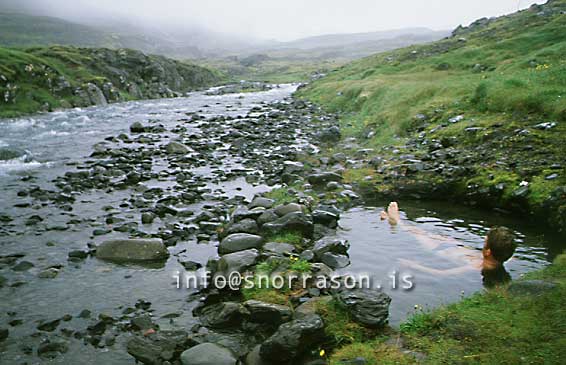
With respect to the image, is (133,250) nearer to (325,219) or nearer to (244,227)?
(244,227)

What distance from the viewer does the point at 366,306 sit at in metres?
8.03

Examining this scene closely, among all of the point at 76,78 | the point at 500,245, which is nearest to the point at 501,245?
the point at 500,245

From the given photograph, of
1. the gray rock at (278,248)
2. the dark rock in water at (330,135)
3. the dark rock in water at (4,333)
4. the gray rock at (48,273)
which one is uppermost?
the dark rock in water at (330,135)

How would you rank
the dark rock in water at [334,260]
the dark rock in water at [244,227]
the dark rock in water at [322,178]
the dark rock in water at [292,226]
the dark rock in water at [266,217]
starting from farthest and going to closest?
the dark rock in water at [322,178] < the dark rock in water at [266,217] < the dark rock in water at [244,227] < the dark rock in water at [292,226] < the dark rock in water at [334,260]

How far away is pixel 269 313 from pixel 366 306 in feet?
6.33

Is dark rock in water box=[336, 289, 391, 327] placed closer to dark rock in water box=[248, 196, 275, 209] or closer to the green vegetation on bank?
the green vegetation on bank

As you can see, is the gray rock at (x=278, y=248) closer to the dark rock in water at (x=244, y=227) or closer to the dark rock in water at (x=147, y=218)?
the dark rock in water at (x=244, y=227)

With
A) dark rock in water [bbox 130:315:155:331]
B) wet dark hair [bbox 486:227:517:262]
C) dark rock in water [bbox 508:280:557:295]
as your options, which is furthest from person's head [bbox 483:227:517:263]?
dark rock in water [bbox 130:315:155:331]

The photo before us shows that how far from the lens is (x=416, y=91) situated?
30531 millimetres

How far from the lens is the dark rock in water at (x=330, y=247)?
11266 mm

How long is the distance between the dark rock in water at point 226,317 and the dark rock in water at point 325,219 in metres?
5.29

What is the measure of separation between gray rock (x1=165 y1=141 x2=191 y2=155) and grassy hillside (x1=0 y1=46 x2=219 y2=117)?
27816 mm

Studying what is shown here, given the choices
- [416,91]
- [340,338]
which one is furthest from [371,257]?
[416,91]

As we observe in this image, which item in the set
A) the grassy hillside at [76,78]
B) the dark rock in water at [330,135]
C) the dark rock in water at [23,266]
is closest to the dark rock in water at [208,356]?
the dark rock in water at [23,266]
